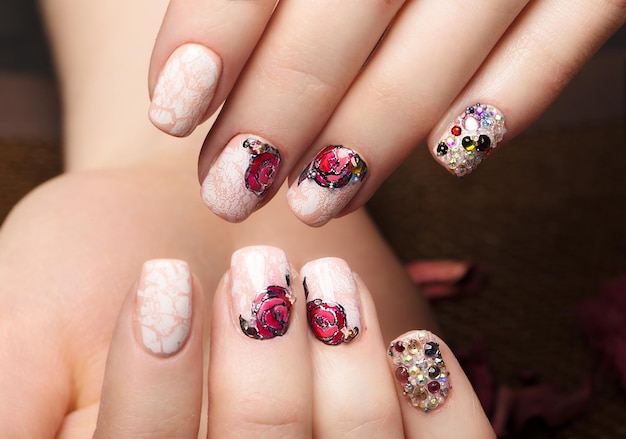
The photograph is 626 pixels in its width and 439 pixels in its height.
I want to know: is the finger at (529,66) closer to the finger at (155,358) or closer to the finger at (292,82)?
the finger at (292,82)

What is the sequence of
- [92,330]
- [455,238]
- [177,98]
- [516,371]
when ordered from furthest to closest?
1. [455,238]
2. [516,371]
3. [92,330]
4. [177,98]

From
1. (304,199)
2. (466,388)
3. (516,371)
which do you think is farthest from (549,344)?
(304,199)

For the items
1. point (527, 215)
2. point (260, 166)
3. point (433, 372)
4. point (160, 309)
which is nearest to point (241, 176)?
point (260, 166)

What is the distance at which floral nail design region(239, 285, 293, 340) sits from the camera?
0.54 metres

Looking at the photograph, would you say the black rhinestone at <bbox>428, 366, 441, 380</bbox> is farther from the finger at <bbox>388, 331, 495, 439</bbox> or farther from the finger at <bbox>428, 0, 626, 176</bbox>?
the finger at <bbox>428, 0, 626, 176</bbox>

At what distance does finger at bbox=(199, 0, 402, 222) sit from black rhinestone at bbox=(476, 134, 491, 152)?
11cm

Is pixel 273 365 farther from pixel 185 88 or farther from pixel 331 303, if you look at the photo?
pixel 185 88

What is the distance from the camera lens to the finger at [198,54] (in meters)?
0.50

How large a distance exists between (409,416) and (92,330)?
0.29 metres

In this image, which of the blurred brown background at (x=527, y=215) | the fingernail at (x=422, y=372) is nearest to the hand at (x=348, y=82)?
the fingernail at (x=422, y=372)

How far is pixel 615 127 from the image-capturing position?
1100 millimetres

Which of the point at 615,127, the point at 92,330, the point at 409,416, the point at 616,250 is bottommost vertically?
the point at 409,416

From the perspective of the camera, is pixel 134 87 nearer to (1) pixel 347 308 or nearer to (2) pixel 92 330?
(2) pixel 92 330

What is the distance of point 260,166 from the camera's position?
551 mm
